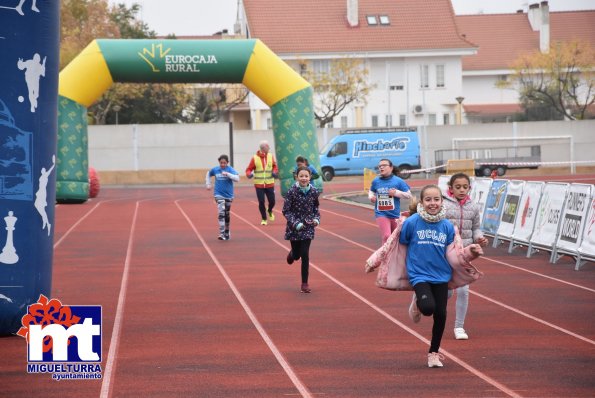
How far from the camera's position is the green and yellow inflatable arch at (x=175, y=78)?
31.4m

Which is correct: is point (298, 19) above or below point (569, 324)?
above

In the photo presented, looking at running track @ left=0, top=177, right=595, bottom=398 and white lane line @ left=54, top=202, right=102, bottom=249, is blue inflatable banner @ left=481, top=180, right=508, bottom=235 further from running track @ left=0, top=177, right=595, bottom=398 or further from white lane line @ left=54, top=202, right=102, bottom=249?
white lane line @ left=54, top=202, right=102, bottom=249

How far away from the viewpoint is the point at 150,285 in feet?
48.8

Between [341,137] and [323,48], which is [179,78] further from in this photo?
[323,48]

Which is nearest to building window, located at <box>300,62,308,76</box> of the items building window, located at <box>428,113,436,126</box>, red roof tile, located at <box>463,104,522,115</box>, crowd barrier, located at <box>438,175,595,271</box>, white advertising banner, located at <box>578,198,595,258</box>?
building window, located at <box>428,113,436,126</box>

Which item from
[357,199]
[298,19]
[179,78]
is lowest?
[357,199]

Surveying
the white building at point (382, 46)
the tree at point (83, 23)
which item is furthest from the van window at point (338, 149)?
the white building at point (382, 46)

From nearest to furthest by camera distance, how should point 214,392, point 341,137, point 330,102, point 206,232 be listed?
1. point 214,392
2. point 206,232
3. point 341,137
4. point 330,102

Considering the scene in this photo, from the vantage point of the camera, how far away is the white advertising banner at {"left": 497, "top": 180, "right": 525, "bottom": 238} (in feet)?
63.3

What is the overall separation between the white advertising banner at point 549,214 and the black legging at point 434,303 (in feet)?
27.7

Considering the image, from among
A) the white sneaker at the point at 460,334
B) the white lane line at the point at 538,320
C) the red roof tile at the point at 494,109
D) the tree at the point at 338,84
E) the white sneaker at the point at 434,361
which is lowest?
the white lane line at the point at 538,320

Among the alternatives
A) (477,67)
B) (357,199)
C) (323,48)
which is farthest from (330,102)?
(357,199)

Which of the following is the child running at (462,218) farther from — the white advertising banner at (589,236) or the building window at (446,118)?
the building window at (446,118)

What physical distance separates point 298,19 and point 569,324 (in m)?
59.3
